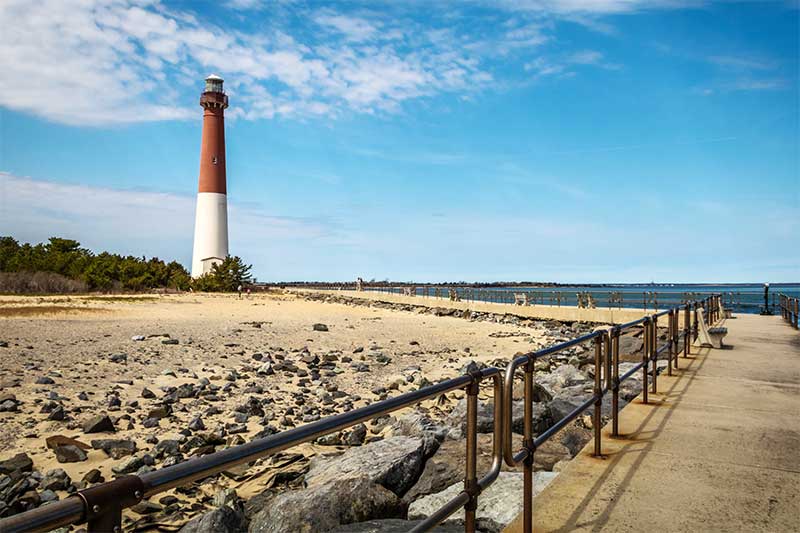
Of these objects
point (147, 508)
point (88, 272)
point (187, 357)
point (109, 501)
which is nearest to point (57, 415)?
point (147, 508)

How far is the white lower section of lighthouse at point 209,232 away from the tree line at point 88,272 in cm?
103

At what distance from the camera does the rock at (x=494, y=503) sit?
4645 millimetres

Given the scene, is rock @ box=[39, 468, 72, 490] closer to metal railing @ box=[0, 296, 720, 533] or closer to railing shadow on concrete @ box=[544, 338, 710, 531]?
metal railing @ box=[0, 296, 720, 533]

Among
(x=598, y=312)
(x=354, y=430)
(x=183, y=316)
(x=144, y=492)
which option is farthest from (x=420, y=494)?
(x=598, y=312)

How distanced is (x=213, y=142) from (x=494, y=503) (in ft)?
157

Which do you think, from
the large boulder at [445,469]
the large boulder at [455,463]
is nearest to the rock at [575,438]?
the large boulder at [455,463]

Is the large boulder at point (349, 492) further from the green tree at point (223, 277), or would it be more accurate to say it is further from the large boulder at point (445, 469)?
the green tree at point (223, 277)

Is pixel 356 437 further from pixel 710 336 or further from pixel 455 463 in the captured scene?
pixel 710 336

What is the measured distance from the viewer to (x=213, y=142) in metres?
48.8

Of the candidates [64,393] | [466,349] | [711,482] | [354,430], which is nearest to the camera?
[711,482]

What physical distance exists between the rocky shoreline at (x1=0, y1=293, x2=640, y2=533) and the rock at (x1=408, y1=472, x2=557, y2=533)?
0.01 metres

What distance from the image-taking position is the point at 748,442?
19.4 feet

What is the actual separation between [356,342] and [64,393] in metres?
10.5

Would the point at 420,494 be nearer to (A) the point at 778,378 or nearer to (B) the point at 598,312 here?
(A) the point at 778,378
